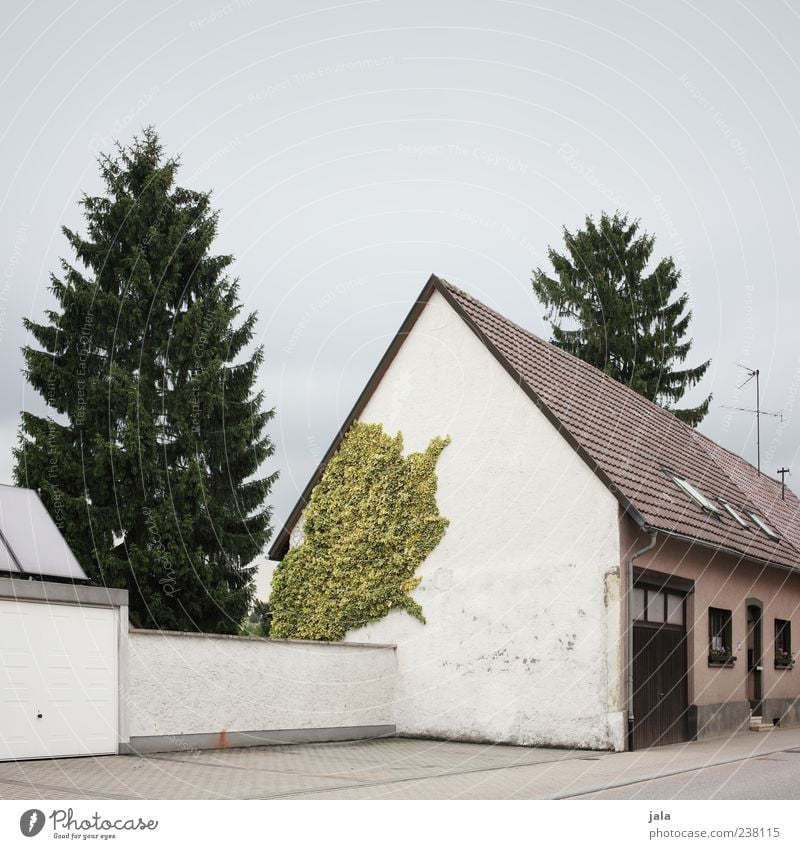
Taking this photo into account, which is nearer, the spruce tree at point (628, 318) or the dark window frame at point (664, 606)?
the dark window frame at point (664, 606)

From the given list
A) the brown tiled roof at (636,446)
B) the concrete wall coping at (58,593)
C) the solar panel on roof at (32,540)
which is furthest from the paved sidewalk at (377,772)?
the brown tiled roof at (636,446)

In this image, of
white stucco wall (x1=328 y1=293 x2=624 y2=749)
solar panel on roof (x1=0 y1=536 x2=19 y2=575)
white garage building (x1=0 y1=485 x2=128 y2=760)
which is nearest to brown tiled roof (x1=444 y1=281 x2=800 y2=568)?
white stucco wall (x1=328 y1=293 x2=624 y2=749)

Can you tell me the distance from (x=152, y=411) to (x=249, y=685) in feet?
37.5

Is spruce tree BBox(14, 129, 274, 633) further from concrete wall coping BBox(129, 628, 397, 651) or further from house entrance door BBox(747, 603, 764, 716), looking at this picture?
house entrance door BBox(747, 603, 764, 716)

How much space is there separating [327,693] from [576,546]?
16.1ft

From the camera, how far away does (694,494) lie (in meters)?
21.3

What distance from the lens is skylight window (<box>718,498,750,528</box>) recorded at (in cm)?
2277

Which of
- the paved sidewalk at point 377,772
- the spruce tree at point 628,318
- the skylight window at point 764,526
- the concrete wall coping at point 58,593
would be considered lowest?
the paved sidewalk at point 377,772

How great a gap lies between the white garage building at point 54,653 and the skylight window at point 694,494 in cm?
1141

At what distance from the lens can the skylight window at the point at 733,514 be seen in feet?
74.7

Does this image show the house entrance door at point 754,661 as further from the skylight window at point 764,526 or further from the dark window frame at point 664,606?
the dark window frame at point 664,606

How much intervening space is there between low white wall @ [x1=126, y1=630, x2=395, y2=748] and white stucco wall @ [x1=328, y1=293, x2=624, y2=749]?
945 millimetres

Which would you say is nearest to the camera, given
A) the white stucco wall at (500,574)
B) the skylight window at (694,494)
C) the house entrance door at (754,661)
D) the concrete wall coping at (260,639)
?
the concrete wall coping at (260,639)
